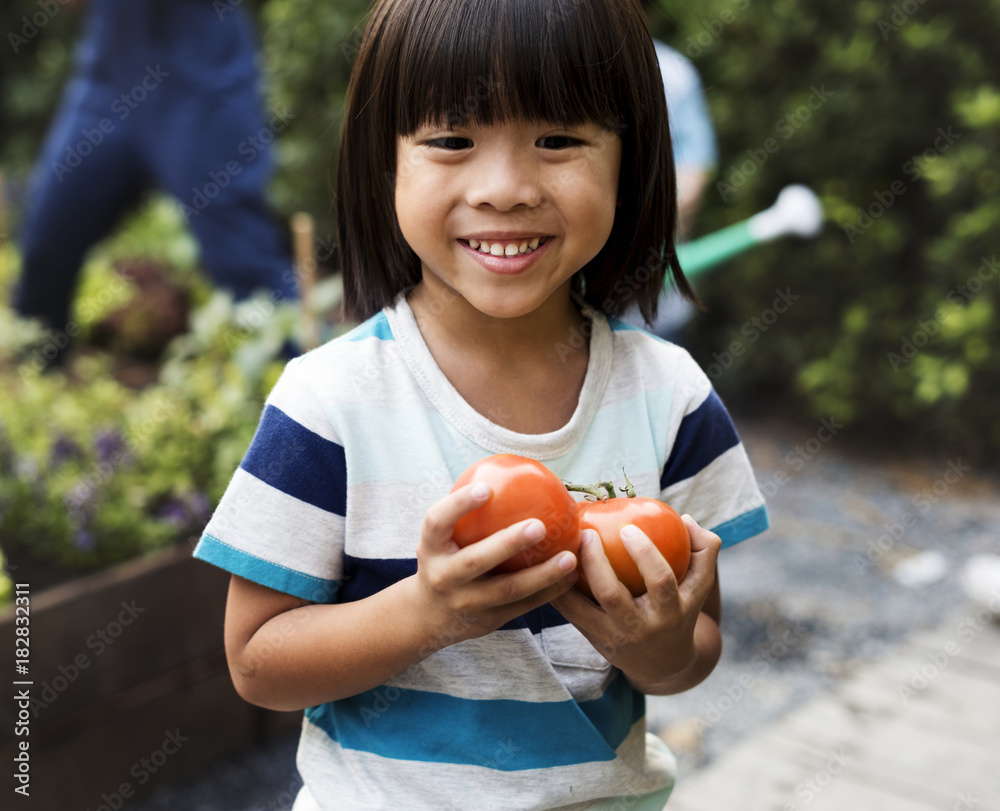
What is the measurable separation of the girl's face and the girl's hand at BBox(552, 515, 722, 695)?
29 centimetres

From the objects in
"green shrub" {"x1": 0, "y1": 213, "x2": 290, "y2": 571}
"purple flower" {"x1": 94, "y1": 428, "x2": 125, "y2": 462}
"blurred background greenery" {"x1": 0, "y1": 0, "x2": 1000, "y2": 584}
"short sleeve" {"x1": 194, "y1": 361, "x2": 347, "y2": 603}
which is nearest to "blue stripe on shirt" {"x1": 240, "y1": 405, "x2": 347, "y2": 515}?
"short sleeve" {"x1": 194, "y1": 361, "x2": 347, "y2": 603}

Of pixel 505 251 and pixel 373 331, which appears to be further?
pixel 373 331

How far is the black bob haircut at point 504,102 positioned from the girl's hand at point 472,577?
0.41 meters

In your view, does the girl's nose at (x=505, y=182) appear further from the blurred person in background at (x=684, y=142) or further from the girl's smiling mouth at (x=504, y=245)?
the blurred person in background at (x=684, y=142)

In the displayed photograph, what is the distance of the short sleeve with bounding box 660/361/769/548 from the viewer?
1.22 m

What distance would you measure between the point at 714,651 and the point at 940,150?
3.69m

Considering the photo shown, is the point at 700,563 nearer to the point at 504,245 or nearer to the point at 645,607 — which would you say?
the point at 645,607

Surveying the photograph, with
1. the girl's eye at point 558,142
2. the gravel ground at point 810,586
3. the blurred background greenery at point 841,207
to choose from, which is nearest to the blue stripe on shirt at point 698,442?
the girl's eye at point 558,142

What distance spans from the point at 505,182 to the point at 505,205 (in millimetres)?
23

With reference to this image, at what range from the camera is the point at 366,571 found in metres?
1.10

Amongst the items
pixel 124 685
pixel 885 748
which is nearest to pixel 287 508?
pixel 124 685

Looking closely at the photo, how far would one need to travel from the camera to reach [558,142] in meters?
1.08

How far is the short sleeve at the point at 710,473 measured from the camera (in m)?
1.22

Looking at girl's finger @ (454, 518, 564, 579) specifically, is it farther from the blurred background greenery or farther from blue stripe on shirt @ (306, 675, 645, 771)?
the blurred background greenery
